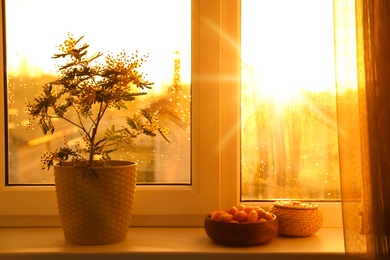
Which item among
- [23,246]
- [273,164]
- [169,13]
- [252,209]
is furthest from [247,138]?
[23,246]

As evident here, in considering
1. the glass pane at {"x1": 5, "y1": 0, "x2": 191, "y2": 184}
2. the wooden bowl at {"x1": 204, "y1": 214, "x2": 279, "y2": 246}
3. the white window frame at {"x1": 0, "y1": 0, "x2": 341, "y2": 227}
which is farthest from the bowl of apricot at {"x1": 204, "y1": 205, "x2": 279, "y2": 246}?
the glass pane at {"x1": 5, "y1": 0, "x2": 191, "y2": 184}

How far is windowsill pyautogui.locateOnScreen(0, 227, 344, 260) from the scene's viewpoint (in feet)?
4.81

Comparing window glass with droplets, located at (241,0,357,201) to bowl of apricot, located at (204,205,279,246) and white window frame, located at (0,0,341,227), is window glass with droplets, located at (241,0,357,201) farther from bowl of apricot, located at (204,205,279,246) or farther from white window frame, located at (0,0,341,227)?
bowl of apricot, located at (204,205,279,246)

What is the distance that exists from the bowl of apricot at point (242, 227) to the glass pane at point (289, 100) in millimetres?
244

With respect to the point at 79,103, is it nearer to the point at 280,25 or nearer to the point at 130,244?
the point at 130,244

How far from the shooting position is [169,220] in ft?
5.71

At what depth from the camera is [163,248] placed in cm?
151

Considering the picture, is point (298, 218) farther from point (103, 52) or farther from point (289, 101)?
point (103, 52)

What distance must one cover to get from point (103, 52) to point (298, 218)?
767 mm

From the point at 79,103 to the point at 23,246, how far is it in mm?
428

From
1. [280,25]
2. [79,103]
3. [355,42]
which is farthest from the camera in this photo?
[280,25]

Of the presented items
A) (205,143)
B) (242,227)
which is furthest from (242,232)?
(205,143)

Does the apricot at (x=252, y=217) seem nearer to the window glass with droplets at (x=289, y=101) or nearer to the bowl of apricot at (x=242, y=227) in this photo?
the bowl of apricot at (x=242, y=227)

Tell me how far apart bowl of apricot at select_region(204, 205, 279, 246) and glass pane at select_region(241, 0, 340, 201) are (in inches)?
9.6
